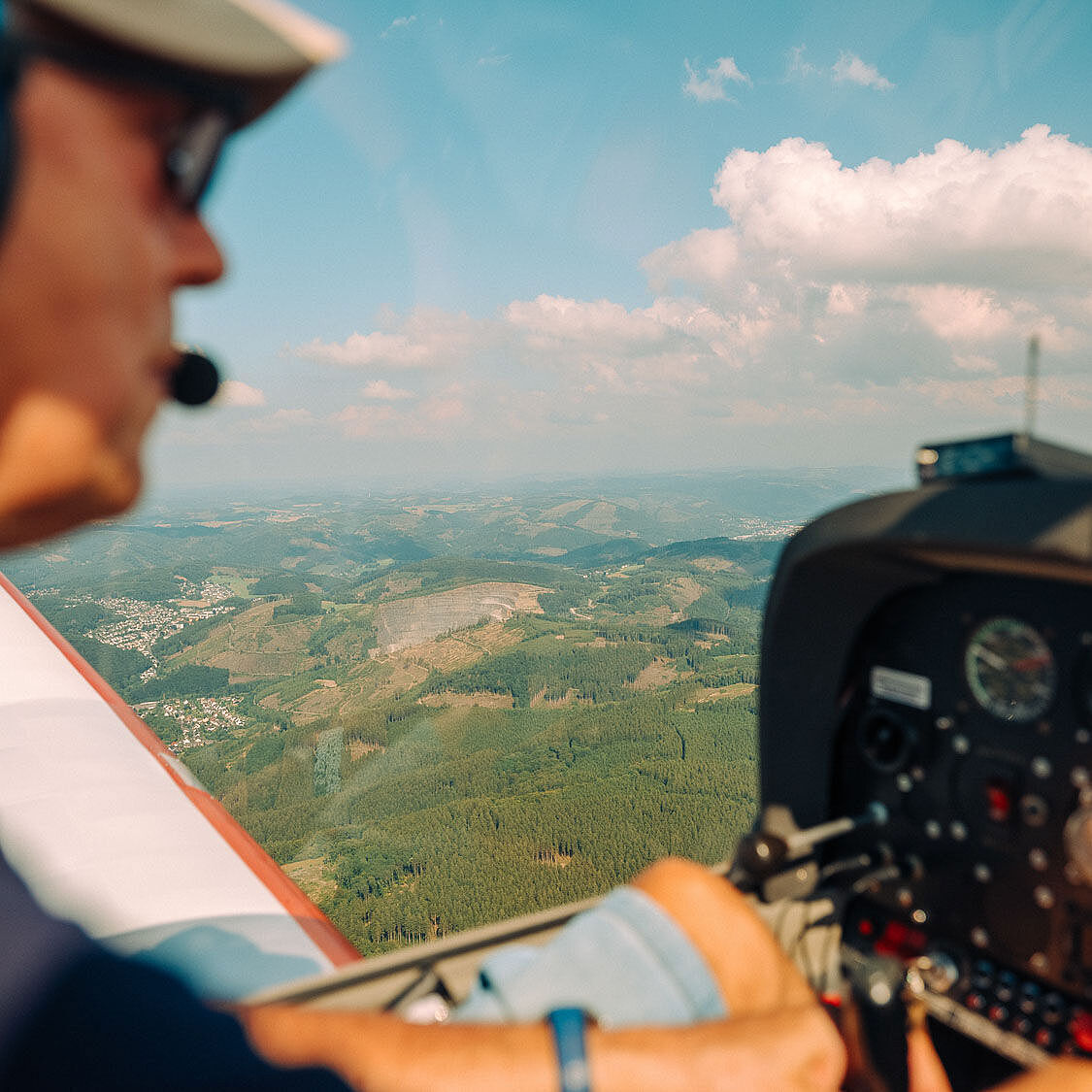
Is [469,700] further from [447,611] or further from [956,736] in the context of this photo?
[956,736]

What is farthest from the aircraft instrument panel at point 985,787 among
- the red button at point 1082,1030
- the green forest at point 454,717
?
the green forest at point 454,717

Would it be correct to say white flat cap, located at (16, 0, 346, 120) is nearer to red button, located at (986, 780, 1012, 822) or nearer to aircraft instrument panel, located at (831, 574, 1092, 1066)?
aircraft instrument panel, located at (831, 574, 1092, 1066)

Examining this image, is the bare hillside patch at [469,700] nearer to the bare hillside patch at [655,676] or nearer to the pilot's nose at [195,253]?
the bare hillside patch at [655,676]

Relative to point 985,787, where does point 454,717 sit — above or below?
below

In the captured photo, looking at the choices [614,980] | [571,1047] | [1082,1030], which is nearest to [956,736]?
[1082,1030]

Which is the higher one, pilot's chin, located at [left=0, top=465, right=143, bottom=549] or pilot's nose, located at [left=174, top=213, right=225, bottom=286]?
pilot's nose, located at [left=174, top=213, right=225, bottom=286]

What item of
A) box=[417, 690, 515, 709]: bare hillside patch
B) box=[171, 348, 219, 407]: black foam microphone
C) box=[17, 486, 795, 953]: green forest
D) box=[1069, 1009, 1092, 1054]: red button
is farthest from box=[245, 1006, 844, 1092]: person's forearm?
box=[417, 690, 515, 709]: bare hillside patch

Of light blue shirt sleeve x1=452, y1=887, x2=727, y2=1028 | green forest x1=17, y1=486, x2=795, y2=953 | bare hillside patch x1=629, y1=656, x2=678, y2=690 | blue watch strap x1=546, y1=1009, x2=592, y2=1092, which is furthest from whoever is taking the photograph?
bare hillside patch x1=629, y1=656, x2=678, y2=690
